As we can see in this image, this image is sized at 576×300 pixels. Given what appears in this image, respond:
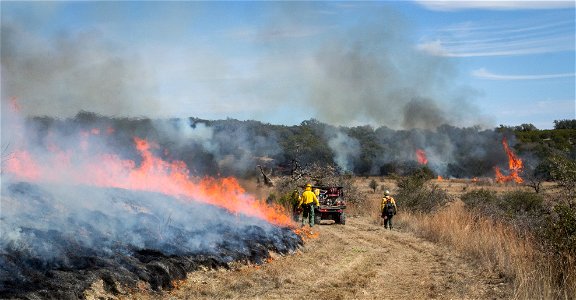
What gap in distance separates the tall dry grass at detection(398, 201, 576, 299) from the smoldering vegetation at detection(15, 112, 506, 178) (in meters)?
12.0

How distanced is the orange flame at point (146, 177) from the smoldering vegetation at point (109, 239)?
2245 millimetres

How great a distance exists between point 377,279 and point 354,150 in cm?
5384

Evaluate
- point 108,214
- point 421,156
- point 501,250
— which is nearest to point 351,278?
point 501,250

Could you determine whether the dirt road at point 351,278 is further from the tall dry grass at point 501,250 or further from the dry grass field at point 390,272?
the tall dry grass at point 501,250

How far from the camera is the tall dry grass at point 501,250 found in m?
9.79

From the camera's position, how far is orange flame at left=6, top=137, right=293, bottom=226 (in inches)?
712

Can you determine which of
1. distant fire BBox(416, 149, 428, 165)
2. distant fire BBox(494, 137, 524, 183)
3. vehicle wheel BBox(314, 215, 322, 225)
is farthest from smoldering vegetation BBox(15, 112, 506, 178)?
vehicle wheel BBox(314, 215, 322, 225)

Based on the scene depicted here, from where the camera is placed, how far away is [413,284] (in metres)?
11.8

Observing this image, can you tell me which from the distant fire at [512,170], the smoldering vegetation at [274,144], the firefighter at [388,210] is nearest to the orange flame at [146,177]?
the smoldering vegetation at [274,144]

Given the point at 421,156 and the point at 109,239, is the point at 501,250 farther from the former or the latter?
the point at 421,156

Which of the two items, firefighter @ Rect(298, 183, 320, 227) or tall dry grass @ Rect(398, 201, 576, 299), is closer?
tall dry grass @ Rect(398, 201, 576, 299)

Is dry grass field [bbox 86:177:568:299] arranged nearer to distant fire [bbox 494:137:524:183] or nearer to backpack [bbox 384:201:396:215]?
backpack [bbox 384:201:396:215]

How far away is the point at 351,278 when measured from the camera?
40.3ft

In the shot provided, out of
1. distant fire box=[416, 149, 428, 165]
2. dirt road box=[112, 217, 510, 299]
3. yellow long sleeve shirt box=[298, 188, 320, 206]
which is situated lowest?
dirt road box=[112, 217, 510, 299]
